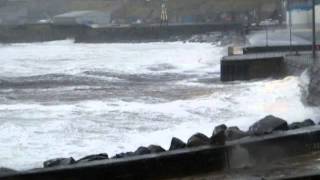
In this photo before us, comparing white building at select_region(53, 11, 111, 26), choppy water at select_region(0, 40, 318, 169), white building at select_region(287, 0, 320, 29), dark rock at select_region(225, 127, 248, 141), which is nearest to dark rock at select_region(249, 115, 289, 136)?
dark rock at select_region(225, 127, 248, 141)

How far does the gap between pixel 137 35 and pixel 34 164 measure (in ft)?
215

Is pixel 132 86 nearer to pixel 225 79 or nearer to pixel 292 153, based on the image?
pixel 225 79

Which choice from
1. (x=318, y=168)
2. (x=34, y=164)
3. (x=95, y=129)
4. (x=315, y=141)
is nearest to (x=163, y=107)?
(x=95, y=129)

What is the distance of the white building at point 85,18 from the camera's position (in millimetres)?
93000

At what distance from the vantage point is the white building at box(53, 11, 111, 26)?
93.0 m

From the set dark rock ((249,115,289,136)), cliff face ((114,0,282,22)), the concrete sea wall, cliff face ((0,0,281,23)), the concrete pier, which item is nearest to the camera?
dark rock ((249,115,289,136))

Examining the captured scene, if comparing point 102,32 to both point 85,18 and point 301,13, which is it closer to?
point 85,18

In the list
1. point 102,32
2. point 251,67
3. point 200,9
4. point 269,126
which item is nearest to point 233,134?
point 269,126

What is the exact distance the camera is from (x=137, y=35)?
76.4 meters

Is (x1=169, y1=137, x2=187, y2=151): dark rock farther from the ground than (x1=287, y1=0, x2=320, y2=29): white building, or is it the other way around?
(x1=287, y1=0, x2=320, y2=29): white building

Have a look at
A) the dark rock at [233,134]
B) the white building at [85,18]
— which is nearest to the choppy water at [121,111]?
the dark rock at [233,134]

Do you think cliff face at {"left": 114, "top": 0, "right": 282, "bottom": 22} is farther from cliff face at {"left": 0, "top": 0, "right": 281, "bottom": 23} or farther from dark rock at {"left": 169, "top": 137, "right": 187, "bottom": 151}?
dark rock at {"left": 169, "top": 137, "right": 187, "bottom": 151}

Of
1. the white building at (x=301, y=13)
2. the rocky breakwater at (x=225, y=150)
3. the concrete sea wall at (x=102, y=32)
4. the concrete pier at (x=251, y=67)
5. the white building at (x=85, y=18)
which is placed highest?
the white building at (x=85, y=18)

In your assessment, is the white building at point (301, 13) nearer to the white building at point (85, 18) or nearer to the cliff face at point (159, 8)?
the cliff face at point (159, 8)
